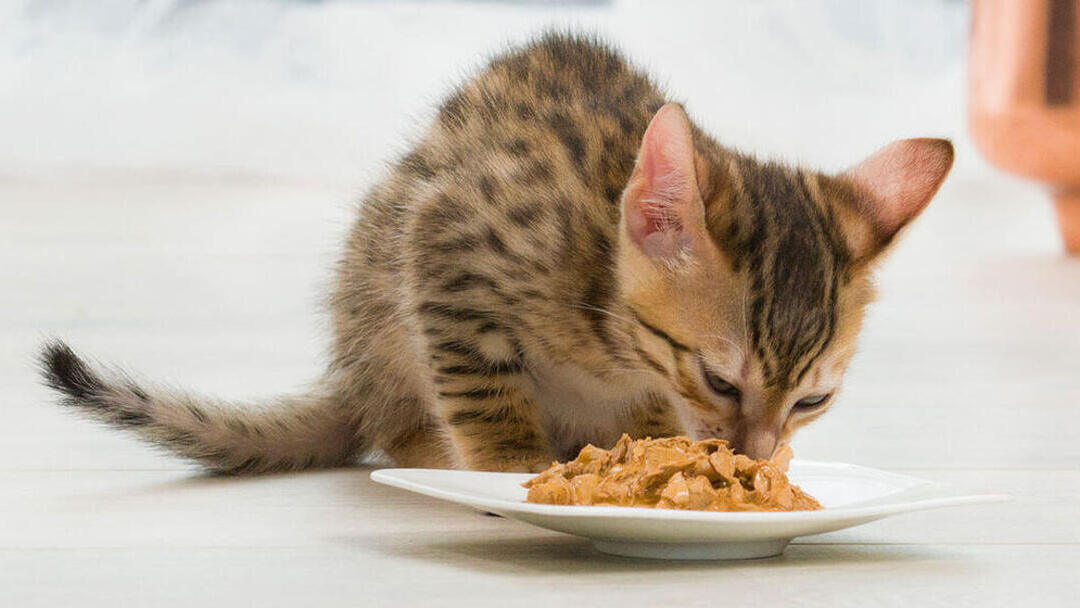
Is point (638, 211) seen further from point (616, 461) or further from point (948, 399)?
point (948, 399)

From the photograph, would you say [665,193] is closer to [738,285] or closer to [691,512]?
Result: [738,285]

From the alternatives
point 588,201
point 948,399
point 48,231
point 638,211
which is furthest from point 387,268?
point 48,231

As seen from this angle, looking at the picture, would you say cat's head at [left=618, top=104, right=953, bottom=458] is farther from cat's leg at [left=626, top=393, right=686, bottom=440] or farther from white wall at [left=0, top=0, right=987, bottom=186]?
white wall at [left=0, top=0, right=987, bottom=186]

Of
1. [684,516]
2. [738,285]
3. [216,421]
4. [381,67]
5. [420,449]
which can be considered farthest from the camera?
[381,67]

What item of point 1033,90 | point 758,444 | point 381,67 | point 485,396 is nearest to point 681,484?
point 758,444

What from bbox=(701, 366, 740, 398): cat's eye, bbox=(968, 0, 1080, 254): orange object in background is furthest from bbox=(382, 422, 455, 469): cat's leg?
bbox=(968, 0, 1080, 254): orange object in background

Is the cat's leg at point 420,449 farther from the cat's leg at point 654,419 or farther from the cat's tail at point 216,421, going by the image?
the cat's leg at point 654,419

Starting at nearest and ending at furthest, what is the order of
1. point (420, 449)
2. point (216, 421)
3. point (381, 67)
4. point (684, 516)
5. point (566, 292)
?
point (684, 516)
point (566, 292)
point (216, 421)
point (420, 449)
point (381, 67)
